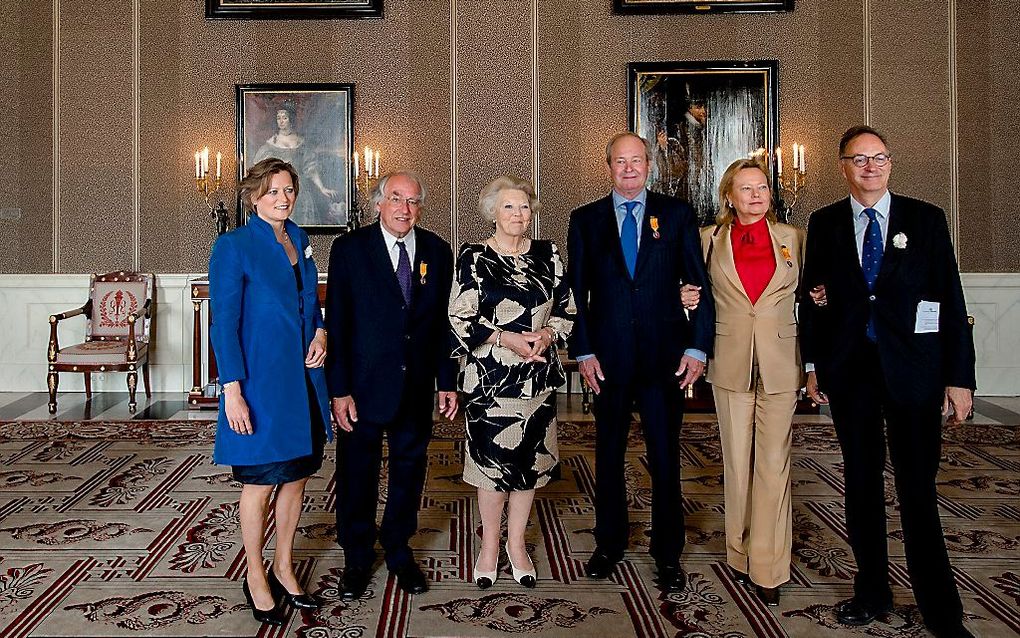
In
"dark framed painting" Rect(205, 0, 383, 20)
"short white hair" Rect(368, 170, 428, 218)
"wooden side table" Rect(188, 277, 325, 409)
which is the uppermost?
"dark framed painting" Rect(205, 0, 383, 20)

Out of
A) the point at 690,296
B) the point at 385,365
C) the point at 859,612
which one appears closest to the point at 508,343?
the point at 385,365

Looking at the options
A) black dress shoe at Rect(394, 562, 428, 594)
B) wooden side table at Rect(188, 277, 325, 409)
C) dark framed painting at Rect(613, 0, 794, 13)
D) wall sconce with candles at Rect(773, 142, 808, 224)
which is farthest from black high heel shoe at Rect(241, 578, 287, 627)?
dark framed painting at Rect(613, 0, 794, 13)

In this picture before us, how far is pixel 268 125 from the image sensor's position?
802cm

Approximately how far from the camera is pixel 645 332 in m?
3.47

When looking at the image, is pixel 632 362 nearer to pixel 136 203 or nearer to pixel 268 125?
pixel 268 125

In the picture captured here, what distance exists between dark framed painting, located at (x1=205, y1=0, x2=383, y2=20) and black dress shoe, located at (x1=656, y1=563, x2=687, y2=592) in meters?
6.35

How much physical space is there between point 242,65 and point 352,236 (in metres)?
5.41

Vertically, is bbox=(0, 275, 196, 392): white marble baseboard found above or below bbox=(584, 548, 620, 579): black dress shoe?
above

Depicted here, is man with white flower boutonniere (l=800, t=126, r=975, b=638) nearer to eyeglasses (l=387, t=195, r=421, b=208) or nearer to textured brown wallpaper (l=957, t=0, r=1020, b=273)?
eyeglasses (l=387, t=195, r=421, b=208)

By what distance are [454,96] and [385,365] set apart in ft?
17.0

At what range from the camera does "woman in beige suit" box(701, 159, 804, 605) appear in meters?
3.30

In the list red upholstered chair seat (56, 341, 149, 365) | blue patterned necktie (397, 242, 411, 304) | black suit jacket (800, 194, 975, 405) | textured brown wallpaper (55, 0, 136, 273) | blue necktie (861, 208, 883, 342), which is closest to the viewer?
black suit jacket (800, 194, 975, 405)

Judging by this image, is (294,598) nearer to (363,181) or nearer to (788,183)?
(363,181)

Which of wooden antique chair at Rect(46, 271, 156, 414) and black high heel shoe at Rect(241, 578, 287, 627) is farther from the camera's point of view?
wooden antique chair at Rect(46, 271, 156, 414)
